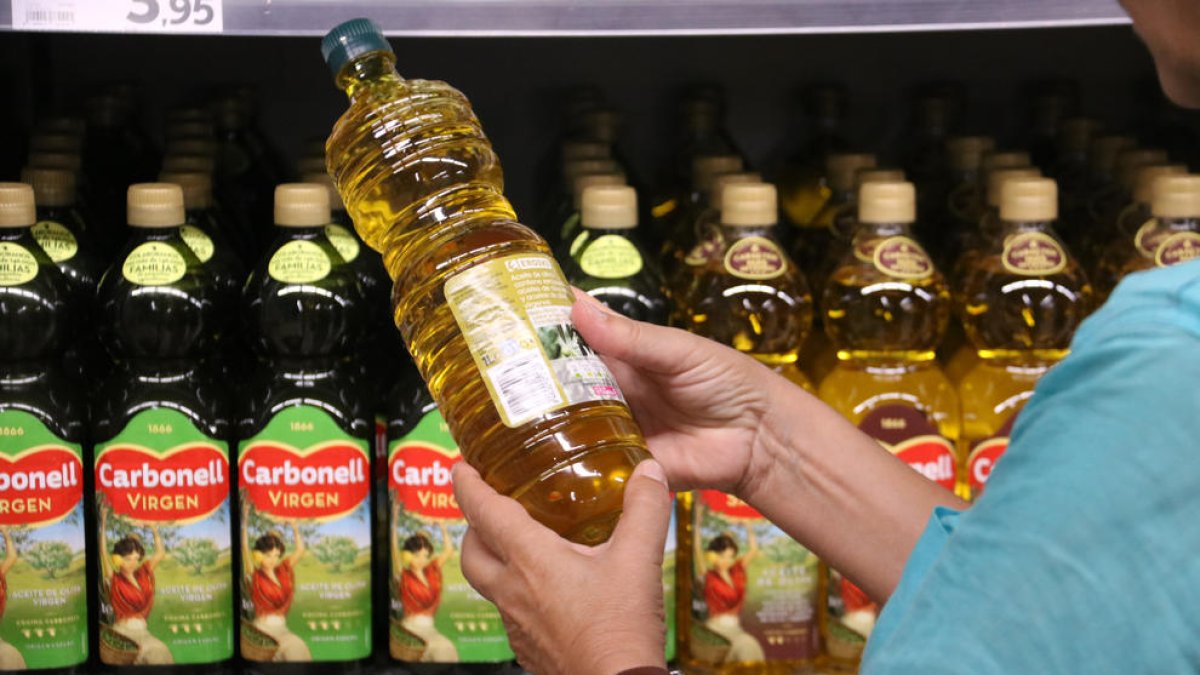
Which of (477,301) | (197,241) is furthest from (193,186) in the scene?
(477,301)

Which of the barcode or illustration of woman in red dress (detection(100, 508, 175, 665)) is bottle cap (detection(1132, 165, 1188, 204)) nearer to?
the barcode

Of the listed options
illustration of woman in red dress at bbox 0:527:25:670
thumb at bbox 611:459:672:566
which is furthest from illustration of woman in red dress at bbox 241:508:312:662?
thumb at bbox 611:459:672:566

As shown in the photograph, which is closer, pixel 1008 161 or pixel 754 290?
pixel 754 290

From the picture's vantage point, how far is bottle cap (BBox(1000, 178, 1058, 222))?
1.57 metres

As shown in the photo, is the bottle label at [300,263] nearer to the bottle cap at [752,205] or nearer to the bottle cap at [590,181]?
the bottle cap at [590,181]

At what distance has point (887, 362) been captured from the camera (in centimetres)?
157

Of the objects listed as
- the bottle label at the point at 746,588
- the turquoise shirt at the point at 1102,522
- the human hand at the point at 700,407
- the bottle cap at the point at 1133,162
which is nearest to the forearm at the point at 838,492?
the human hand at the point at 700,407

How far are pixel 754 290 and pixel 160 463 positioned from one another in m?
0.62

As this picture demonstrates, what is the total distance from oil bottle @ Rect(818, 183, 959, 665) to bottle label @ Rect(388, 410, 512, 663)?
0.36 meters

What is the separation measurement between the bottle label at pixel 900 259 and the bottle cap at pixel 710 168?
0.28m

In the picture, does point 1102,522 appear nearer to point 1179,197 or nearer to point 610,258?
point 610,258

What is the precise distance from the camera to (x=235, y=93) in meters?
1.92

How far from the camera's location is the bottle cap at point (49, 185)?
1.58 meters

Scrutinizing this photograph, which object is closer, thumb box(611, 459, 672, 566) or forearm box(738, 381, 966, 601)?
thumb box(611, 459, 672, 566)
